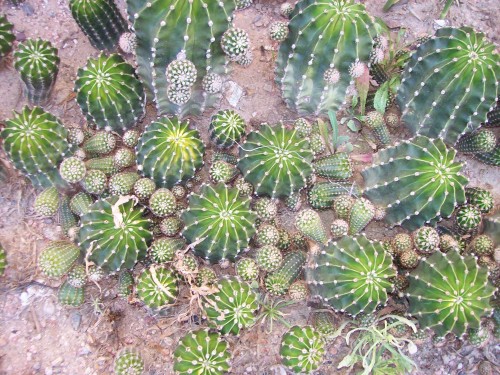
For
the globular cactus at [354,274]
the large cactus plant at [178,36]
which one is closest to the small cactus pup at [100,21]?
the large cactus plant at [178,36]

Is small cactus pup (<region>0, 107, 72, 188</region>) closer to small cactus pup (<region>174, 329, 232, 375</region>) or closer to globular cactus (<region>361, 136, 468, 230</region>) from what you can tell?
small cactus pup (<region>174, 329, 232, 375</region>)

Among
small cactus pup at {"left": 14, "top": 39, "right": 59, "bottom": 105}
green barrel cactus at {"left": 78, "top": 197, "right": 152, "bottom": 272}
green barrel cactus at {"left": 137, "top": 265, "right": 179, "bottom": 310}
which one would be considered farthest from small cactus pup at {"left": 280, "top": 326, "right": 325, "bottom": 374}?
small cactus pup at {"left": 14, "top": 39, "right": 59, "bottom": 105}

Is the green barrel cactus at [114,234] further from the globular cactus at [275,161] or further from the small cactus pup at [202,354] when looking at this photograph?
the globular cactus at [275,161]

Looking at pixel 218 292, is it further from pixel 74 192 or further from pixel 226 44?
pixel 226 44

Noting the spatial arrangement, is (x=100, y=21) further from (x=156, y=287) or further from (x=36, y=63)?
(x=156, y=287)

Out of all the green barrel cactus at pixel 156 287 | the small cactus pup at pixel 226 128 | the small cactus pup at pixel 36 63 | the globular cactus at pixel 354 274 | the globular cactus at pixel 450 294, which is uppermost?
the small cactus pup at pixel 36 63

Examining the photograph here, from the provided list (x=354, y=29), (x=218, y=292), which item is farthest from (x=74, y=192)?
(x=354, y=29)

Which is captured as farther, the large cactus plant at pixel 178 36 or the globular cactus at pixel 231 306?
the globular cactus at pixel 231 306

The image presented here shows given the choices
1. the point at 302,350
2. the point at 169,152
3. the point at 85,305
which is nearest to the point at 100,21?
the point at 169,152
